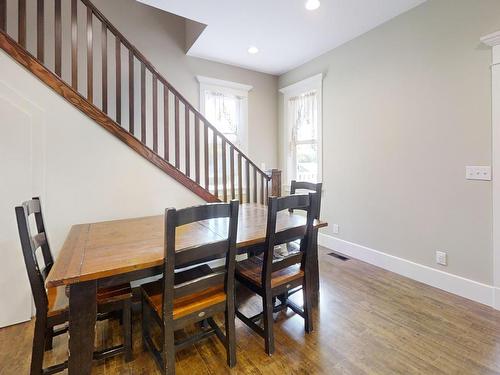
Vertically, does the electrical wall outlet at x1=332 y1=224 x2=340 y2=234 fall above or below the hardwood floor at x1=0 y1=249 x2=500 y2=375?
above

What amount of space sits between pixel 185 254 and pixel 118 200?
52.9 inches

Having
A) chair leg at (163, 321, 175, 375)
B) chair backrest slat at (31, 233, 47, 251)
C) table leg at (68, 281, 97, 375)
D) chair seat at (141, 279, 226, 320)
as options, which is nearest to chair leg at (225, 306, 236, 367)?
chair seat at (141, 279, 226, 320)

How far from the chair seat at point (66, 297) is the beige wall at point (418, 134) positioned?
2.92m

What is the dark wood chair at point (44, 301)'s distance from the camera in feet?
4.45

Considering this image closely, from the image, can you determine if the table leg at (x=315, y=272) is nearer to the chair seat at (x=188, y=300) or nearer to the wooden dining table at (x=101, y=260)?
the wooden dining table at (x=101, y=260)

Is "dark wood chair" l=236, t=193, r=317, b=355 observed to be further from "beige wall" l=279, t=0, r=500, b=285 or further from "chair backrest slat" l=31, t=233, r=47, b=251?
"beige wall" l=279, t=0, r=500, b=285

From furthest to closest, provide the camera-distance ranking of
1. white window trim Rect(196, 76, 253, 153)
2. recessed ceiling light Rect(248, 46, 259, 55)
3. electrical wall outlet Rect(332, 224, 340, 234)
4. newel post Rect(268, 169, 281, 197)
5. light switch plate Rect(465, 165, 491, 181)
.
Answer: white window trim Rect(196, 76, 253, 153), electrical wall outlet Rect(332, 224, 340, 234), recessed ceiling light Rect(248, 46, 259, 55), newel post Rect(268, 169, 281, 197), light switch plate Rect(465, 165, 491, 181)

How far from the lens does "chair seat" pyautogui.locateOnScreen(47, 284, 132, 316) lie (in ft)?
4.84

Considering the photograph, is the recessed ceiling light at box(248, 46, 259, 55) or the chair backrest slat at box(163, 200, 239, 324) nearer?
the chair backrest slat at box(163, 200, 239, 324)

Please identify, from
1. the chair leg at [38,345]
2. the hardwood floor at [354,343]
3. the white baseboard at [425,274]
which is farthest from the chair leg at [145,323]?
the white baseboard at [425,274]

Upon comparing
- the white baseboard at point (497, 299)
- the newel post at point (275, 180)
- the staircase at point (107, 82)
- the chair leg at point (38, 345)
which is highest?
the staircase at point (107, 82)

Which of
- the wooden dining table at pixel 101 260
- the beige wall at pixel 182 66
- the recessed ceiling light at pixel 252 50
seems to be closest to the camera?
the wooden dining table at pixel 101 260

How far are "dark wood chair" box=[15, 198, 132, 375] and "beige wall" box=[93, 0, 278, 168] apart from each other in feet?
9.43

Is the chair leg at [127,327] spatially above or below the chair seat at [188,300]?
below
